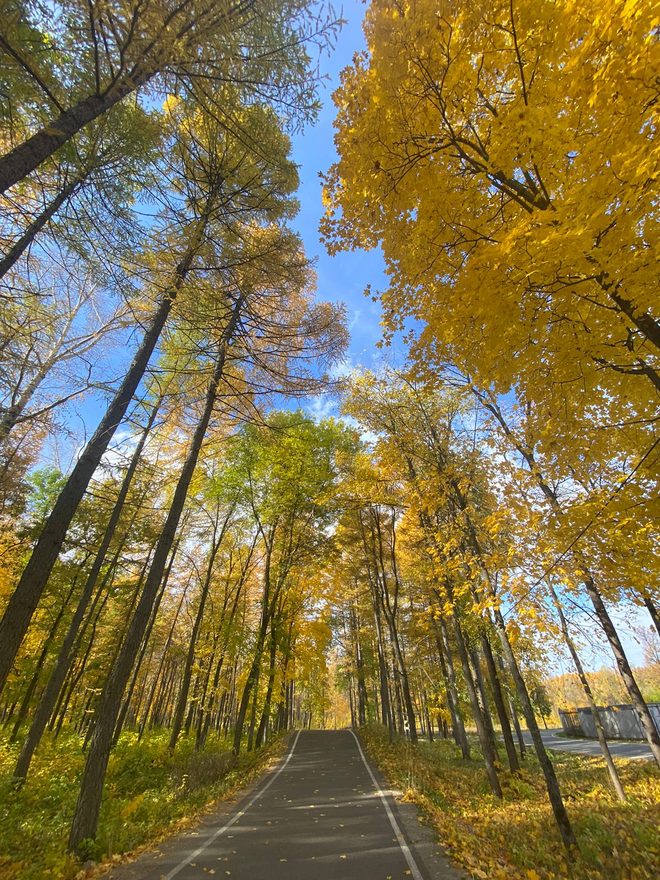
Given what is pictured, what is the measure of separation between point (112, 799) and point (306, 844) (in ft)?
19.0

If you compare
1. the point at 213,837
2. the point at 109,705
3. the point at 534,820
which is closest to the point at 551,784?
the point at 534,820

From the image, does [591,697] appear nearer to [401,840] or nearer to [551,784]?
[551,784]

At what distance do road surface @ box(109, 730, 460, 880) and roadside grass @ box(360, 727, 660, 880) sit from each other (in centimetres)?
54

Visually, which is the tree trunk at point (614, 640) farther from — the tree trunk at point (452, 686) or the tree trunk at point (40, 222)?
the tree trunk at point (40, 222)

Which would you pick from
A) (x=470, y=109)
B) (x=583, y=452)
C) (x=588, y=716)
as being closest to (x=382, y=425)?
(x=583, y=452)

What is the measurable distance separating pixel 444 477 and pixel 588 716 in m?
27.9

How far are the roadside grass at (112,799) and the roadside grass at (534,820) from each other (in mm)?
4458

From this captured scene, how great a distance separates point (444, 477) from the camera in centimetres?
809

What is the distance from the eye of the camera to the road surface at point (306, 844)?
461 centimetres

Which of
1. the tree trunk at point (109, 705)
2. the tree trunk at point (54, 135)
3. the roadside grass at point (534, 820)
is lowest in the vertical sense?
the roadside grass at point (534, 820)

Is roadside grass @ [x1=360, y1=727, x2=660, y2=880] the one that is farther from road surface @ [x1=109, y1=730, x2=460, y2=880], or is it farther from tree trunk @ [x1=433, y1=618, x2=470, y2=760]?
tree trunk @ [x1=433, y1=618, x2=470, y2=760]

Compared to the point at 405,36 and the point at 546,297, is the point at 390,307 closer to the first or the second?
the point at 546,297

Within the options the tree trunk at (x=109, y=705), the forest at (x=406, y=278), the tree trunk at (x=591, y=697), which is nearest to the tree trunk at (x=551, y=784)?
the forest at (x=406, y=278)

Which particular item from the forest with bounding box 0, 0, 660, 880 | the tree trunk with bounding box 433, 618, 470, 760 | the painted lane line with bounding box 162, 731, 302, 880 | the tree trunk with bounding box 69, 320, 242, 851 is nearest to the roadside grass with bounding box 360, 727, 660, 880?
the forest with bounding box 0, 0, 660, 880
